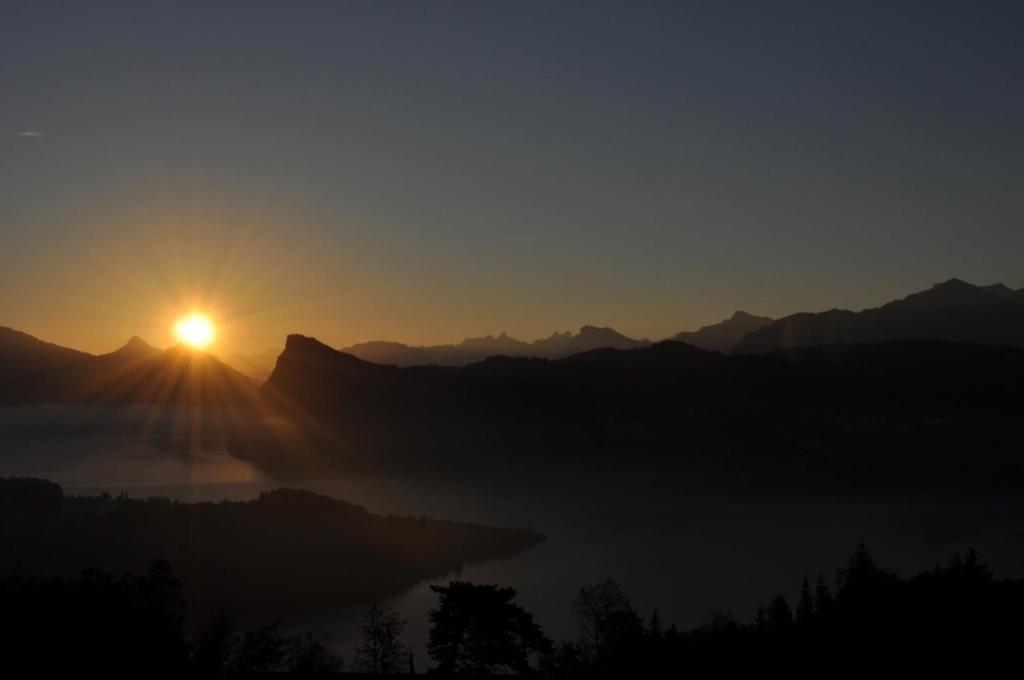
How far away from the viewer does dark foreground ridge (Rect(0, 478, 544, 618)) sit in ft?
522

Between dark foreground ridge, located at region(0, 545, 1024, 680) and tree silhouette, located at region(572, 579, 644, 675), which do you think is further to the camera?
tree silhouette, located at region(572, 579, 644, 675)

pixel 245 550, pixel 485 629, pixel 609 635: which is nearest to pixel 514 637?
pixel 485 629

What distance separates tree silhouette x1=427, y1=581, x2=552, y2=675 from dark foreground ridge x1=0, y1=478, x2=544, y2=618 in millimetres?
113984

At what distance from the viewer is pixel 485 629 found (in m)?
41.3

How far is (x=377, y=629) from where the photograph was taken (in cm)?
7325

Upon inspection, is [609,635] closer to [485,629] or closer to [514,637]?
[514,637]

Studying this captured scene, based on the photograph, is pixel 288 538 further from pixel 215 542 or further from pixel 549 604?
pixel 549 604

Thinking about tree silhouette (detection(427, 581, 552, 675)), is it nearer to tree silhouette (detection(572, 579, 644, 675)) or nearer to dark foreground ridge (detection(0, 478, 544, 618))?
tree silhouette (detection(572, 579, 644, 675))

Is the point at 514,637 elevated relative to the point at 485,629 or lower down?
lower down

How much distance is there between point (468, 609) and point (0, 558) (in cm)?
15281

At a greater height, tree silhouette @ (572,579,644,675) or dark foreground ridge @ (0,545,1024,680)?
dark foreground ridge @ (0,545,1024,680)

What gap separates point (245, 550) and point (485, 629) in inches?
5708

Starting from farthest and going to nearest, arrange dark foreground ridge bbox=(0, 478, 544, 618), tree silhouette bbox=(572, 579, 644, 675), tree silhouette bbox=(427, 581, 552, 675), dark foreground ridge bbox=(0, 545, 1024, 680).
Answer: dark foreground ridge bbox=(0, 478, 544, 618)
tree silhouette bbox=(572, 579, 644, 675)
tree silhouette bbox=(427, 581, 552, 675)
dark foreground ridge bbox=(0, 545, 1024, 680)

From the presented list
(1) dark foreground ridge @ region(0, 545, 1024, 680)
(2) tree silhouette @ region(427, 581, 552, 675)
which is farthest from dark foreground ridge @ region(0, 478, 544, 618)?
(2) tree silhouette @ region(427, 581, 552, 675)
